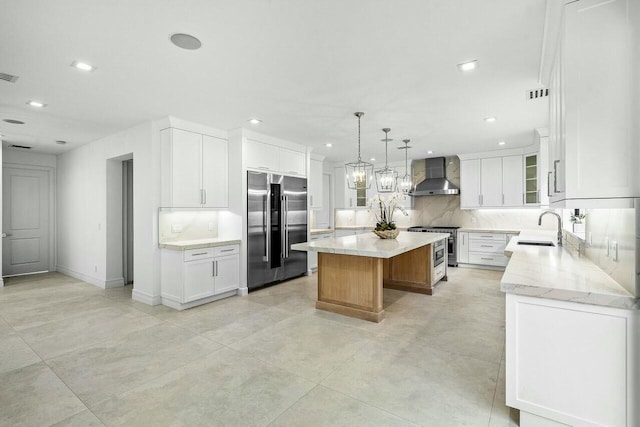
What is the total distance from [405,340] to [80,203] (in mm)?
6333

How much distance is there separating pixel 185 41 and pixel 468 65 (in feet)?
7.62

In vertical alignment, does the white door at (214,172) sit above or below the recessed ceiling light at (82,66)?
below

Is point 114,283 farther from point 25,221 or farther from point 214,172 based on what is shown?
point 25,221

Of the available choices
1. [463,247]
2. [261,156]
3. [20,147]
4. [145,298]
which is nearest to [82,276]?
→ [145,298]

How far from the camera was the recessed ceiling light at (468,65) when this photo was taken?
270 cm

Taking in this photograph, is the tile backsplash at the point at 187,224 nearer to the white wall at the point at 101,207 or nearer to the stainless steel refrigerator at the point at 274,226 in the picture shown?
the white wall at the point at 101,207

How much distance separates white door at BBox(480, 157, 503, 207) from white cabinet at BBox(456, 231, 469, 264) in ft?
2.58

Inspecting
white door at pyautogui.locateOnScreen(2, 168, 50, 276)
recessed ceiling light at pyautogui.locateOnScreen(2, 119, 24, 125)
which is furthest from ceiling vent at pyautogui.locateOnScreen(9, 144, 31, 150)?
recessed ceiling light at pyautogui.locateOnScreen(2, 119, 24, 125)

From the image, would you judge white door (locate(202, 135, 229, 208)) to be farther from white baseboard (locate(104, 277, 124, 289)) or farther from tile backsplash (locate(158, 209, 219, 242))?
white baseboard (locate(104, 277, 124, 289))

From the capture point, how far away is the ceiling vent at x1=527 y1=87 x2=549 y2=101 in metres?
3.28

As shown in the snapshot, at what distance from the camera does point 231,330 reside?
3.44 m

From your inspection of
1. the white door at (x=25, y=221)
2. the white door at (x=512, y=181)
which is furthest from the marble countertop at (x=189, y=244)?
the white door at (x=512, y=181)

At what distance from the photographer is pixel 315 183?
693 cm

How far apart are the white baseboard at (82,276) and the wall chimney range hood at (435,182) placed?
642cm
